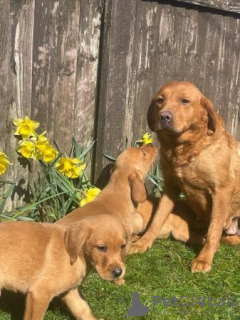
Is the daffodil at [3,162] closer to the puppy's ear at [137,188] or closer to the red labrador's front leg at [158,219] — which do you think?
the puppy's ear at [137,188]

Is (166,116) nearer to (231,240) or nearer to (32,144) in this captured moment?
(32,144)

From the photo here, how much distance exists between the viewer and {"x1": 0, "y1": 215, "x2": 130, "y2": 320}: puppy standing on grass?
414cm

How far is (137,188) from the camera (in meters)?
5.54

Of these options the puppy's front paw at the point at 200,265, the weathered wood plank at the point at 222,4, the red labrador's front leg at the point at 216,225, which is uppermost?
the weathered wood plank at the point at 222,4

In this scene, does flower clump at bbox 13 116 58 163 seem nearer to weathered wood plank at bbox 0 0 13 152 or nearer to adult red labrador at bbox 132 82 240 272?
weathered wood plank at bbox 0 0 13 152

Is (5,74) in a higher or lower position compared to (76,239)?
higher

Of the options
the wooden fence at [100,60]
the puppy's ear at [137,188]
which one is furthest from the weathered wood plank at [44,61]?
the puppy's ear at [137,188]

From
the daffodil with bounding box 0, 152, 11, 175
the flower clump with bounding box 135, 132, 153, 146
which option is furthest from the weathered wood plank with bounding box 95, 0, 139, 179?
the daffodil with bounding box 0, 152, 11, 175

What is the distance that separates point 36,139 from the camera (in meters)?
6.19

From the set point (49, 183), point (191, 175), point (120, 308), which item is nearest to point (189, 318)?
point (120, 308)

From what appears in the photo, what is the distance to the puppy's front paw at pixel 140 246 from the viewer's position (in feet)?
19.8

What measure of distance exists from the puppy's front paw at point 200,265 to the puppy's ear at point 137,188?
0.71 meters

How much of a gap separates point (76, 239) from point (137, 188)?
1.44 meters

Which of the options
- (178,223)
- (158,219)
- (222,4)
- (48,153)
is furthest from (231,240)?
(222,4)
